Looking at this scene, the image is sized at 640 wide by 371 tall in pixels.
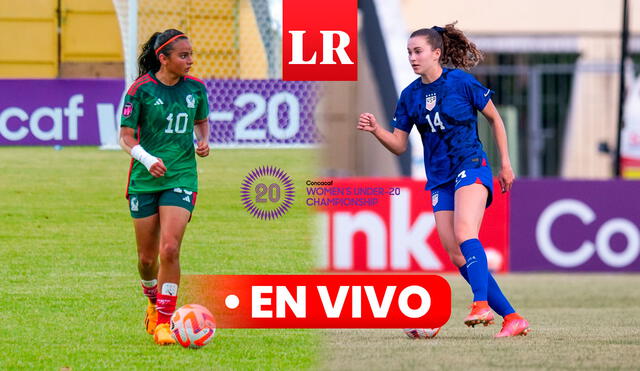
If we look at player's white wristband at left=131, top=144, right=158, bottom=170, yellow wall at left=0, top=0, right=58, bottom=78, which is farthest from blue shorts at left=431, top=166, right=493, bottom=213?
yellow wall at left=0, top=0, right=58, bottom=78

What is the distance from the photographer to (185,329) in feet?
22.0

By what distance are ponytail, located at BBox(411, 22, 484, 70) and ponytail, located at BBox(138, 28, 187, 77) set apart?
1.33 m

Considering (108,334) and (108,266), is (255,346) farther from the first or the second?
(108,266)

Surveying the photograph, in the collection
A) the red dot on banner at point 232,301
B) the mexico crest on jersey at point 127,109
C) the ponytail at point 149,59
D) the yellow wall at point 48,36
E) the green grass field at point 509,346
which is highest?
the yellow wall at point 48,36

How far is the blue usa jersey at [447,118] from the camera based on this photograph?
22.9ft

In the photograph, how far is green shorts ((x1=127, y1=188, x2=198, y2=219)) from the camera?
6.84m

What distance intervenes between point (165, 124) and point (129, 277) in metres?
1.34

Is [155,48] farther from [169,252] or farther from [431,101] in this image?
[431,101]

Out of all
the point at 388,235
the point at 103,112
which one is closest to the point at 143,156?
the point at 103,112

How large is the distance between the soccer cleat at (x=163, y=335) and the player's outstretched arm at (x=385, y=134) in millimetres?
1443

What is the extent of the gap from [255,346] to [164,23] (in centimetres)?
218

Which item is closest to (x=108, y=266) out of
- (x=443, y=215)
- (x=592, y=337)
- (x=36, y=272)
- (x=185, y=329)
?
(x=36, y=272)

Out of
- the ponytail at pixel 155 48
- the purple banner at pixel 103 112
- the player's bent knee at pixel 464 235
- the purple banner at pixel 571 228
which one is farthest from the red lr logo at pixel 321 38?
the purple banner at pixel 571 228

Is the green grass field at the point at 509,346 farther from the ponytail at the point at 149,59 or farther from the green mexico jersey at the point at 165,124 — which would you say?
the ponytail at the point at 149,59
